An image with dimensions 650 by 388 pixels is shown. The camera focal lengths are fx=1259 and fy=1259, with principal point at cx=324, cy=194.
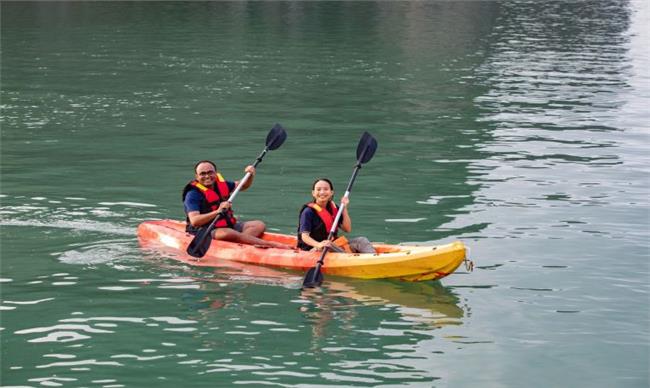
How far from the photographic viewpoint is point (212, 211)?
17047 millimetres

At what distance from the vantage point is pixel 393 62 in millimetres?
40562

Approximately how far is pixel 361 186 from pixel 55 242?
6165 mm

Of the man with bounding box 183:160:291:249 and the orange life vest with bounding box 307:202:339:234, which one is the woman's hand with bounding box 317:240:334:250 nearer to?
the orange life vest with bounding box 307:202:339:234

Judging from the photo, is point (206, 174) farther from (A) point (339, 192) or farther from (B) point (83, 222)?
(A) point (339, 192)

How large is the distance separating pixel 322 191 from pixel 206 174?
5.77 feet

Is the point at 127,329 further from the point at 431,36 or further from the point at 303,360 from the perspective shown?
the point at 431,36

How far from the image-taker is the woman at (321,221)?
16.1 m

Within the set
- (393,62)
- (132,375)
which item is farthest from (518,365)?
(393,62)

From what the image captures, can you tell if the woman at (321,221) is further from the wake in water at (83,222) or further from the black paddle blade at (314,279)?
the wake in water at (83,222)

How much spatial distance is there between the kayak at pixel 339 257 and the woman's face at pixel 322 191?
2.34 feet

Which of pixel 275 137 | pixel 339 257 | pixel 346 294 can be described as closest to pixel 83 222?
pixel 275 137

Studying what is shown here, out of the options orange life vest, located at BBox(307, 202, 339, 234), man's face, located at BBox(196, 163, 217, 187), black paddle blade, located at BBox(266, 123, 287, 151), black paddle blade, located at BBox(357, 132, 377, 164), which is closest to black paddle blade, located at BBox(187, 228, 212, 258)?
man's face, located at BBox(196, 163, 217, 187)

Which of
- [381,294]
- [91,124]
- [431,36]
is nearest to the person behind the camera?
[381,294]

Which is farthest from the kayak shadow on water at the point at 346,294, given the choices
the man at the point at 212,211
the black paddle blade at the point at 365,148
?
the black paddle blade at the point at 365,148
